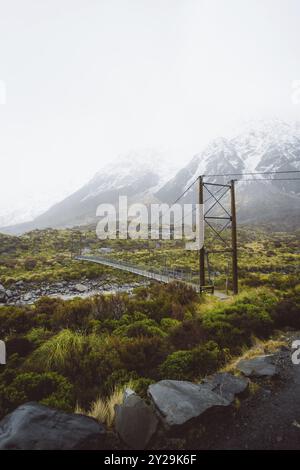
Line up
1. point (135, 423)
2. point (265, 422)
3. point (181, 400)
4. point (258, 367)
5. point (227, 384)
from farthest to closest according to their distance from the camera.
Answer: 1. point (258, 367)
2. point (227, 384)
3. point (181, 400)
4. point (265, 422)
5. point (135, 423)

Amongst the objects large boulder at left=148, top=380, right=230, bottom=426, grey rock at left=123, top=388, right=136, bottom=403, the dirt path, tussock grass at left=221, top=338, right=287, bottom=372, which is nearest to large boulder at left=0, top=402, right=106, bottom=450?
grey rock at left=123, top=388, right=136, bottom=403

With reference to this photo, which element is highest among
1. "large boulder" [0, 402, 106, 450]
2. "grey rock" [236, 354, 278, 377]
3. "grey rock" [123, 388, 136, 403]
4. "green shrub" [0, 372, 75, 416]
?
"large boulder" [0, 402, 106, 450]

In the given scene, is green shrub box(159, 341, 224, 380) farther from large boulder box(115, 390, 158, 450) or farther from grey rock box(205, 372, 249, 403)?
large boulder box(115, 390, 158, 450)

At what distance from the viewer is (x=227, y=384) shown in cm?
571

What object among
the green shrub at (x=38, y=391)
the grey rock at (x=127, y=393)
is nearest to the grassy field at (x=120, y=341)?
the green shrub at (x=38, y=391)

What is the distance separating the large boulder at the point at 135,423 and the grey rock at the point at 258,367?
9.96ft

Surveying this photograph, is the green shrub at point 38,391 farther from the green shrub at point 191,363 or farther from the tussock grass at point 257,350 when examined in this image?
the tussock grass at point 257,350

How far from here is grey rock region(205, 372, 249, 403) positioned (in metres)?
5.40

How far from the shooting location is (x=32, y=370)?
623 cm

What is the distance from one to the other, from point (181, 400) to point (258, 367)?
111 inches

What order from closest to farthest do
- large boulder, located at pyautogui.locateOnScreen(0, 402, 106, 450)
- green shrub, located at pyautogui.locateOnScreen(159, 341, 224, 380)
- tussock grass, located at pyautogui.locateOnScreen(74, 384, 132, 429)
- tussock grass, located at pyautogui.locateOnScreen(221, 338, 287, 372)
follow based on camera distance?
large boulder, located at pyautogui.locateOnScreen(0, 402, 106, 450) < tussock grass, located at pyautogui.locateOnScreen(74, 384, 132, 429) < green shrub, located at pyautogui.locateOnScreen(159, 341, 224, 380) < tussock grass, located at pyautogui.locateOnScreen(221, 338, 287, 372)

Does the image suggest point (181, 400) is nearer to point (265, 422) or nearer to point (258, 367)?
point (265, 422)

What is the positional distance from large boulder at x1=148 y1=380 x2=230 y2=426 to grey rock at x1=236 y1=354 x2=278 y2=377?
160 centimetres

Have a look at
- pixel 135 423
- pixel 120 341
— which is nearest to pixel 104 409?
pixel 135 423
